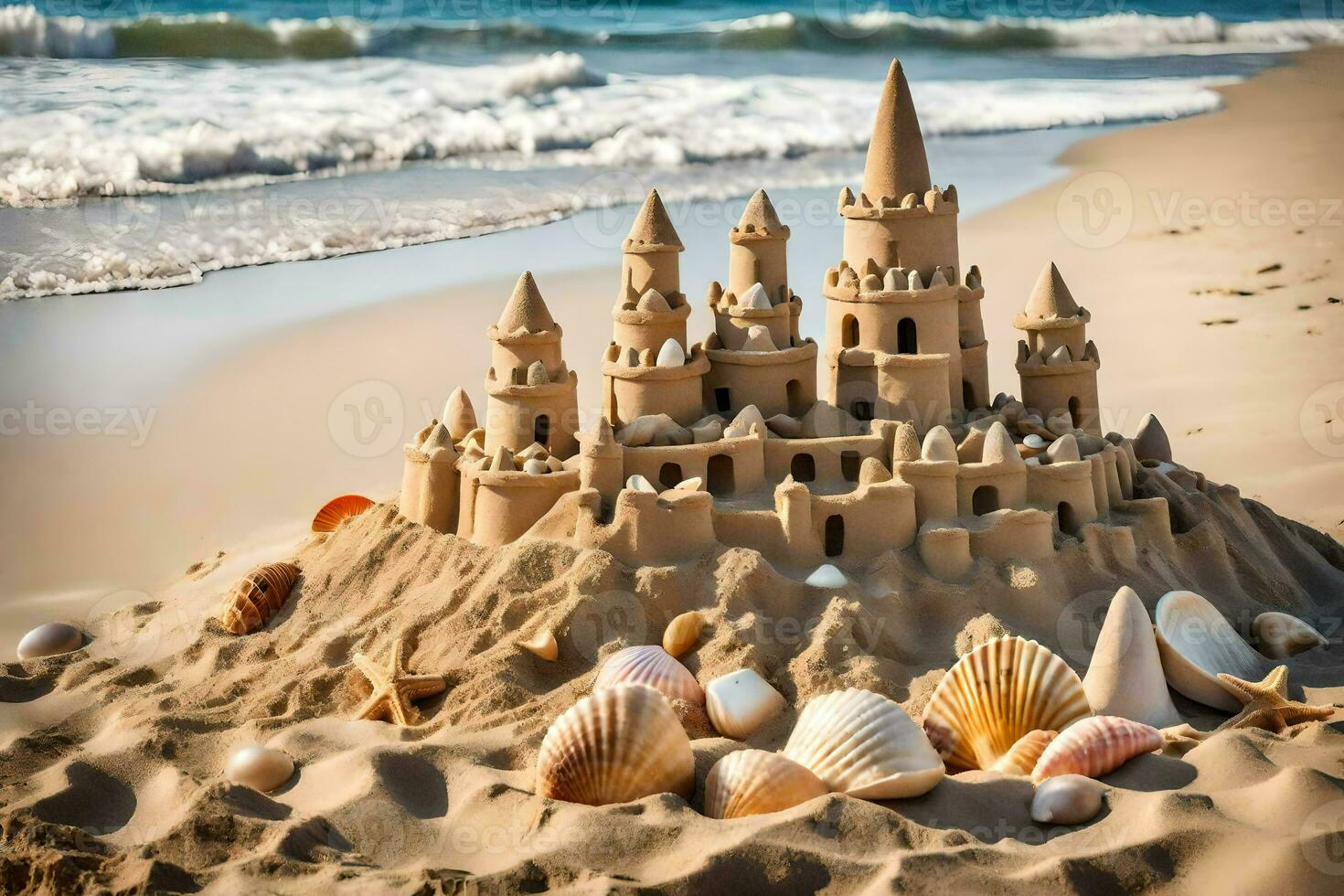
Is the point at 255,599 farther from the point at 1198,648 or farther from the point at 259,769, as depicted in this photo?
the point at 1198,648

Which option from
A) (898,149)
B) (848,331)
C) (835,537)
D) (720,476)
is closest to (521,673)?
(720,476)

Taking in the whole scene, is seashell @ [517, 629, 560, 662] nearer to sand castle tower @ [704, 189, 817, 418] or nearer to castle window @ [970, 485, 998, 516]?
sand castle tower @ [704, 189, 817, 418]

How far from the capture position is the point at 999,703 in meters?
7.75

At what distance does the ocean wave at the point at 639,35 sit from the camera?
50.4 ft

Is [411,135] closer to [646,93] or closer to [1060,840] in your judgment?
[646,93]

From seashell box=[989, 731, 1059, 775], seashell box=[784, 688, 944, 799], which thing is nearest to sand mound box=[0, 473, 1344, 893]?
seashell box=[784, 688, 944, 799]

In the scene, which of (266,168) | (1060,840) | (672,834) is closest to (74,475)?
(266,168)

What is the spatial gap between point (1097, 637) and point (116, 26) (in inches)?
475

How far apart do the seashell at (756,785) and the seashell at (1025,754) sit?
3.50 feet

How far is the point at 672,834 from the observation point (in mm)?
6352

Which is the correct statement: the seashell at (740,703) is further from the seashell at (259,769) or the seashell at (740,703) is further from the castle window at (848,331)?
the castle window at (848,331)

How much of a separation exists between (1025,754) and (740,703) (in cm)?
154

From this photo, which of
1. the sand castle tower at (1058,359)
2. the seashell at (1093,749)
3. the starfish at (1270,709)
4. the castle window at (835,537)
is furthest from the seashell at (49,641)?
the starfish at (1270,709)

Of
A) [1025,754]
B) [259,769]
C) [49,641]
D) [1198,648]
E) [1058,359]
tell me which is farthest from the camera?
[1058,359]
